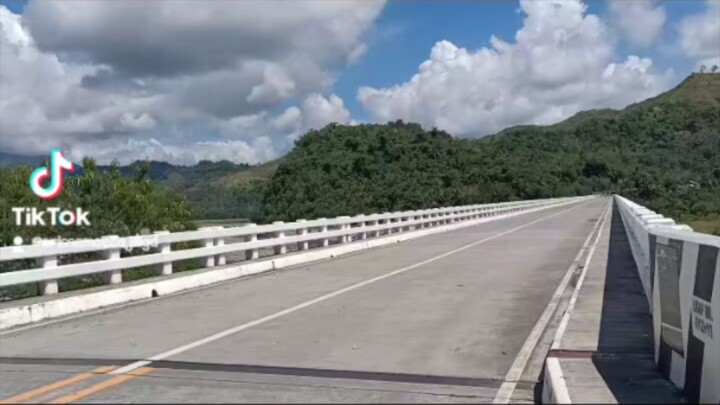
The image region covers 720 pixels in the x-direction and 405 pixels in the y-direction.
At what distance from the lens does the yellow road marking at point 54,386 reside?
7277mm

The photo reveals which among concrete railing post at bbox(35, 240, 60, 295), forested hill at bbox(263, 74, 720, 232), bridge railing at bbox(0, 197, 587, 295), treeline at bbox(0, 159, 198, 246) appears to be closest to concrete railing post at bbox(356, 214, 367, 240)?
bridge railing at bbox(0, 197, 587, 295)

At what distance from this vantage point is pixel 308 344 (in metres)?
9.71

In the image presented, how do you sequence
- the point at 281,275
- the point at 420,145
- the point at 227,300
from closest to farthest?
the point at 227,300 → the point at 281,275 → the point at 420,145

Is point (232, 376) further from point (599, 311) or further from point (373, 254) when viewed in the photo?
point (373, 254)

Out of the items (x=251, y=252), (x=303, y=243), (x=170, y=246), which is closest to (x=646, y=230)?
(x=170, y=246)

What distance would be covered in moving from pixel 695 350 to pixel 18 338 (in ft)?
26.7

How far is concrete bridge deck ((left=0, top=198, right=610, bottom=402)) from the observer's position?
754 centimetres

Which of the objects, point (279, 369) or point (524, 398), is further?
point (279, 369)

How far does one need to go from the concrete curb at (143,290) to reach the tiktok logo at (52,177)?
5.21m

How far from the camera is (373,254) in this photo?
77.5ft

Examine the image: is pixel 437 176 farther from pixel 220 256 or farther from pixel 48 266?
A: pixel 48 266

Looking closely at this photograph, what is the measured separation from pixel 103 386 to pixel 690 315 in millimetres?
5211

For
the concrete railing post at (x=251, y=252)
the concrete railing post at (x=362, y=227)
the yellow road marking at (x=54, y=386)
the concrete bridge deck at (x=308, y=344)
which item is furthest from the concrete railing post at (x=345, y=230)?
the yellow road marking at (x=54, y=386)

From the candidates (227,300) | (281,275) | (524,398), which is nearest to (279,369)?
(524,398)
